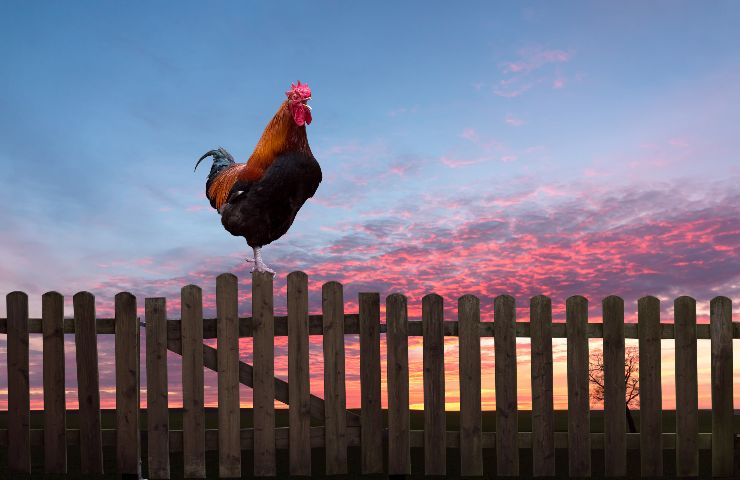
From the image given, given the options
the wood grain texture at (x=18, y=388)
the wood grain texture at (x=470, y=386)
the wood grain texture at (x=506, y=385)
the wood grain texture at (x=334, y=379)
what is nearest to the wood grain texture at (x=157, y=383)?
the wood grain texture at (x=18, y=388)

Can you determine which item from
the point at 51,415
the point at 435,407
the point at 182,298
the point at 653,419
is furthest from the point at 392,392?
the point at 51,415

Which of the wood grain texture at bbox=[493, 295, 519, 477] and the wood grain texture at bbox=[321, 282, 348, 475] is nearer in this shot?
the wood grain texture at bbox=[321, 282, 348, 475]

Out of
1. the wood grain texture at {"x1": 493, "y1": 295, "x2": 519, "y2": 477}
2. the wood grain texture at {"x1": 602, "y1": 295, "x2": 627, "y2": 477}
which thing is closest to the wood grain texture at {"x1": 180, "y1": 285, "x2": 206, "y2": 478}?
the wood grain texture at {"x1": 493, "y1": 295, "x2": 519, "y2": 477}

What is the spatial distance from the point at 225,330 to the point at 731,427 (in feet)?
17.0

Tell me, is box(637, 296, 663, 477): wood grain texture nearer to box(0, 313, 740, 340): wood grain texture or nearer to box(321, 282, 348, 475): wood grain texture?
box(0, 313, 740, 340): wood grain texture

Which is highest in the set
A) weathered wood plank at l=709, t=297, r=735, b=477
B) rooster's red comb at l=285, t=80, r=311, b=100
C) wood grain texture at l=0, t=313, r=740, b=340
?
rooster's red comb at l=285, t=80, r=311, b=100

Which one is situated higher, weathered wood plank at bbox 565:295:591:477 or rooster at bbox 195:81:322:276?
rooster at bbox 195:81:322:276

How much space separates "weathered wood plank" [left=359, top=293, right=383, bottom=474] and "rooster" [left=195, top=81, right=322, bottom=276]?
1.26 metres

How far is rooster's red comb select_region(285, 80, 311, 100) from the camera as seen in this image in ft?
24.1

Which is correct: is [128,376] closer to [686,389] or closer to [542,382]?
[542,382]

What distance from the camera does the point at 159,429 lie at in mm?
6719

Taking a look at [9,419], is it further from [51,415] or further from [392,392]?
[392,392]

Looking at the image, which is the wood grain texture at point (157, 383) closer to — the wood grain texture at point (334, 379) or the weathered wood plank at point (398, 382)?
the wood grain texture at point (334, 379)

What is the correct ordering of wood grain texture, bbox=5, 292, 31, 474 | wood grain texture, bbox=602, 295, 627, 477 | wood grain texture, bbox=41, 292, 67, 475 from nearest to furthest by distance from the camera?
1. wood grain texture, bbox=41, 292, 67, 475
2. wood grain texture, bbox=5, 292, 31, 474
3. wood grain texture, bbox=602, 295, 627, 477
